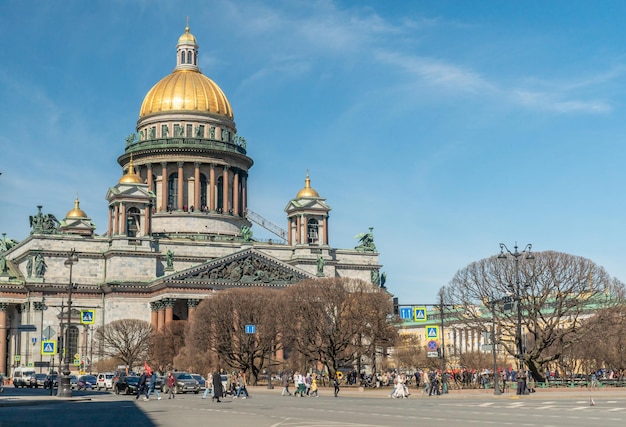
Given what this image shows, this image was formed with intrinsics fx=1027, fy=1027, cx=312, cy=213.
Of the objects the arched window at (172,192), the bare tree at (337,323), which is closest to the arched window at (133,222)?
the arched window at (172,192)

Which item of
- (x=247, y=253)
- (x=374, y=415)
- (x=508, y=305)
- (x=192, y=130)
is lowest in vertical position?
(x=374, y=415)

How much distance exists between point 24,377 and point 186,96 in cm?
5014

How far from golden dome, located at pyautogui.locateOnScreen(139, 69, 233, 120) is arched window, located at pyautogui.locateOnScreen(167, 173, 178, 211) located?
919 centimetres

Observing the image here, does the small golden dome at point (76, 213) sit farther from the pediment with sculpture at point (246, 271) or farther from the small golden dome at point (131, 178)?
the pediment with sculpture at point (246, 271)

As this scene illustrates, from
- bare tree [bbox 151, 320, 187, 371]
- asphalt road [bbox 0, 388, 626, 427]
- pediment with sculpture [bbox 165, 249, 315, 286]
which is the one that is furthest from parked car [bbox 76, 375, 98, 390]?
asphalt road [bbox 0, 388, 626, 427]

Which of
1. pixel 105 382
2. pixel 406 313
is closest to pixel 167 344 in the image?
pixel 105 382

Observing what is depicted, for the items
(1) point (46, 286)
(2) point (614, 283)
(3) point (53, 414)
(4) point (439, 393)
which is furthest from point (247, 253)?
(3) point (53, 414)

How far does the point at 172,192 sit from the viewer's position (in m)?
137

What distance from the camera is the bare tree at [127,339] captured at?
369 feet

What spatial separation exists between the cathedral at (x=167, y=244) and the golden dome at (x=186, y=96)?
19 centimetres

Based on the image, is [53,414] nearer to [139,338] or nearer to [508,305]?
[508,305]

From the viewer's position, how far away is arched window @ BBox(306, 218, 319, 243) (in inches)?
5143

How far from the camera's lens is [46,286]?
118m

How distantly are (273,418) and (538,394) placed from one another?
2891cm
